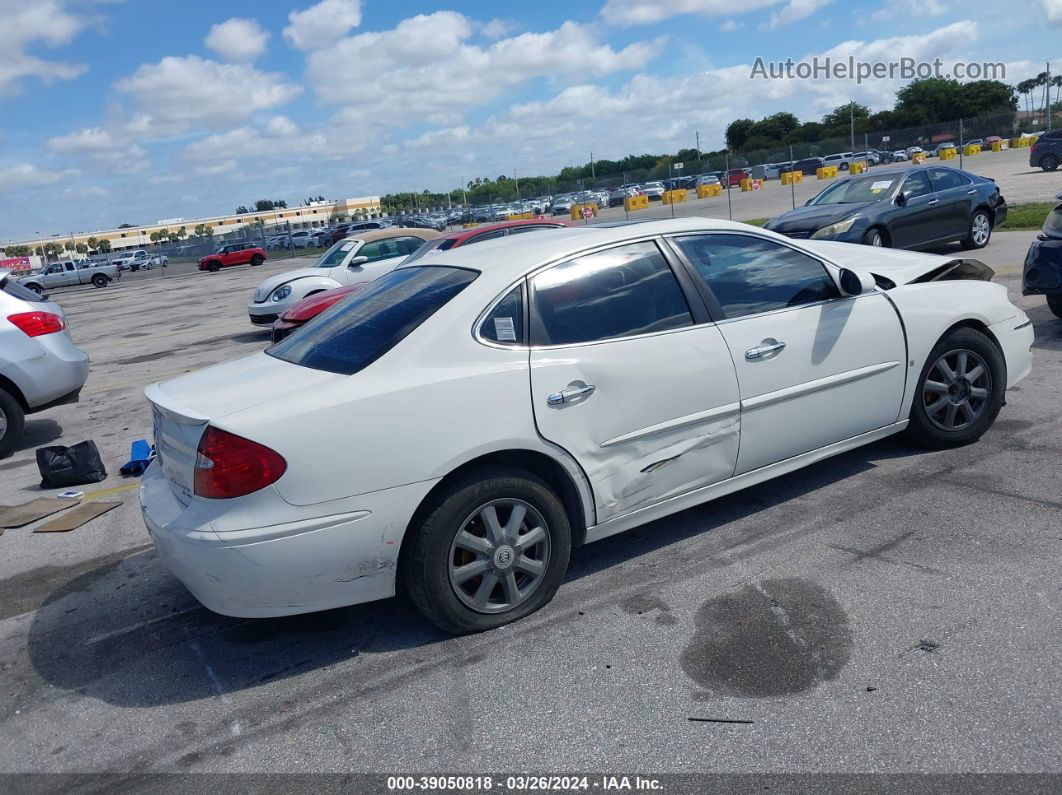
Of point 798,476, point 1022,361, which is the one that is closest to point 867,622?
point 798,476

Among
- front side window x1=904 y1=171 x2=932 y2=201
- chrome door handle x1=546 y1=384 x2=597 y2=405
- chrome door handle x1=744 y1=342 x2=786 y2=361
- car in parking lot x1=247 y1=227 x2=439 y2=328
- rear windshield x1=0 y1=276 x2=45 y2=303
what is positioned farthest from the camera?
car in parking lot x1=247 y1=227 x2=439 y2=328

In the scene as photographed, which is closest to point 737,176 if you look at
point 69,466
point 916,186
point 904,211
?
point 916,186

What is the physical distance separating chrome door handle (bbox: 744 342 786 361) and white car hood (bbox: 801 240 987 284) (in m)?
0.77

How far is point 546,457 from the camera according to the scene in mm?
3842

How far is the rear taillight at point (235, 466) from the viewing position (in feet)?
11.0

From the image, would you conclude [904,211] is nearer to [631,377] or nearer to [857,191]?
[857,191]

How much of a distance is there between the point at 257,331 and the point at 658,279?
12650mm

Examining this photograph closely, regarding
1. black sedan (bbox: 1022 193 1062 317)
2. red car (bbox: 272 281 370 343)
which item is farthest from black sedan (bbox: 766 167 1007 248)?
red car (bbox: 272 281 370 343)

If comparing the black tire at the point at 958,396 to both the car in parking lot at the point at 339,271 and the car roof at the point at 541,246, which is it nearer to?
the car roof at the point at 541,246

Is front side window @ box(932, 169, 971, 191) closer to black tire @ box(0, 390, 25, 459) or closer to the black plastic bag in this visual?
the black plastic bag

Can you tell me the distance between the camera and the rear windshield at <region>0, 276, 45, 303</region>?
313 inches

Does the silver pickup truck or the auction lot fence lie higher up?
the auction lot fence

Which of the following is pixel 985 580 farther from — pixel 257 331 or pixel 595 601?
pixel 257 331

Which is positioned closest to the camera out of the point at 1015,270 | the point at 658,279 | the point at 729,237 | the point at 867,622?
the point at 867,622
